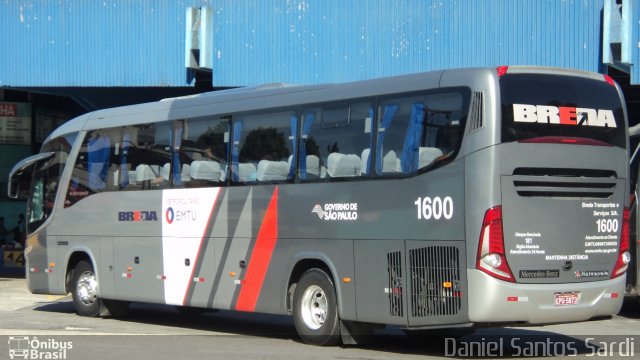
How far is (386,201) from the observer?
1204 centimetres

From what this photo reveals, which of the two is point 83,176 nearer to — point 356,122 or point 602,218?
point 356,122

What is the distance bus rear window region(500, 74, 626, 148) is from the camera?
11.1m

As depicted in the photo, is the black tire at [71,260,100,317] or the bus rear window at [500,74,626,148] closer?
the bus rear window at [500,74,626,148]

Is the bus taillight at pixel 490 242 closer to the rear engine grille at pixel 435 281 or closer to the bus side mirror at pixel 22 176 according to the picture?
the rear engine grille at pixel 435 281

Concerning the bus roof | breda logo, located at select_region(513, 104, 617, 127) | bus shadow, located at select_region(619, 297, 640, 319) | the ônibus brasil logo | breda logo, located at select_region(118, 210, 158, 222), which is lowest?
bus shadow, located at select_region(619, 297, 640, 319)

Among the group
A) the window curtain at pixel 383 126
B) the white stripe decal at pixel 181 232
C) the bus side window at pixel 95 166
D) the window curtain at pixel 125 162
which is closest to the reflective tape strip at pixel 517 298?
the window curtain at pixel 383 126

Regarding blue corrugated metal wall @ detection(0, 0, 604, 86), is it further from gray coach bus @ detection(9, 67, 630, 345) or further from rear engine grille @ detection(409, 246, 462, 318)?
rear engine grille @ detection(409, 246, 462, 318)

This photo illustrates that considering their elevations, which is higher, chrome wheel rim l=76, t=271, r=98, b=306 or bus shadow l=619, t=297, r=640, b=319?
chrome wheel rim l=76, t=271, r=98, b=306

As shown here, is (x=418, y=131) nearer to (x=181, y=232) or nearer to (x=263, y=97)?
(x=263, y=97)

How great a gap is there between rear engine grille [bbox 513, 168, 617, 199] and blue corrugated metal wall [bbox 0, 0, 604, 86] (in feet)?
36.8

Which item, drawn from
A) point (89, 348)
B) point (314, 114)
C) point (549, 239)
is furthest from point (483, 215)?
point (89, 348)

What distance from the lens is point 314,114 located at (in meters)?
13.3

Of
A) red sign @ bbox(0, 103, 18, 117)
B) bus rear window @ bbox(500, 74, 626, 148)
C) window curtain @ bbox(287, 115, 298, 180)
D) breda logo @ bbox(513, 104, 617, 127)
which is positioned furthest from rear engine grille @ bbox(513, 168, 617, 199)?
red sign @ bbox(0, 103, 18, 117)

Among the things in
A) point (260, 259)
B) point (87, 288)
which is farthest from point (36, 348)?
point (87, 288)
